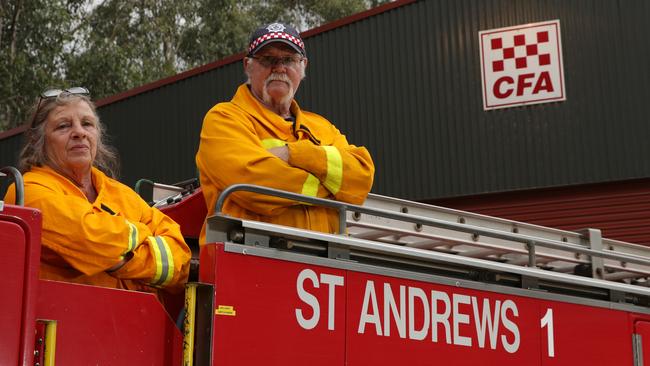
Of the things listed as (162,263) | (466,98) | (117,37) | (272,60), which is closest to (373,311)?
(162,263)

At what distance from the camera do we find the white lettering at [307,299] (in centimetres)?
368

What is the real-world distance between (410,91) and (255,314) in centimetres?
1501

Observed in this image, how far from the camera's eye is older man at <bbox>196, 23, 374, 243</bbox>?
4074 mm

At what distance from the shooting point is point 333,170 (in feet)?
13.8

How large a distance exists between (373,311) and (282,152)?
0.82 meters

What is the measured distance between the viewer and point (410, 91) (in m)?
18.2

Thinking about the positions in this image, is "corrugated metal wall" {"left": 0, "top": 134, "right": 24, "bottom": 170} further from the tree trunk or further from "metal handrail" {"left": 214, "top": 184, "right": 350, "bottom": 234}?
"metal handrail" {"left": 214, "top": 184, "right": 350, "bottom": 234}

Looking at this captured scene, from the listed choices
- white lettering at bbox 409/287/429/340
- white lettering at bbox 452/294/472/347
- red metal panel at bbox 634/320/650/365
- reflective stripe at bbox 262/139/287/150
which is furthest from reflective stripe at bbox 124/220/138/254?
red metal panel at bbox 634/320/650/365

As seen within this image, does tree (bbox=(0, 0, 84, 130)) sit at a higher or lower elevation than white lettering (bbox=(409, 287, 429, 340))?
higher

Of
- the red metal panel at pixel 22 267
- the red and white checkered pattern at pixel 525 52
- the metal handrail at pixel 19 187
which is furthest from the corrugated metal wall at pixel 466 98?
the red metal panel at pixel 22 267

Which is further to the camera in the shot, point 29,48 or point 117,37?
point 117,37

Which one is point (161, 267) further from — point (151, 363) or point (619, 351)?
point (619, 351)

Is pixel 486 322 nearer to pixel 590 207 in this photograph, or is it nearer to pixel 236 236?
pixel 236 236

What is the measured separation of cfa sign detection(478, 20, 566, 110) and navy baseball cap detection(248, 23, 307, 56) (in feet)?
43.6
